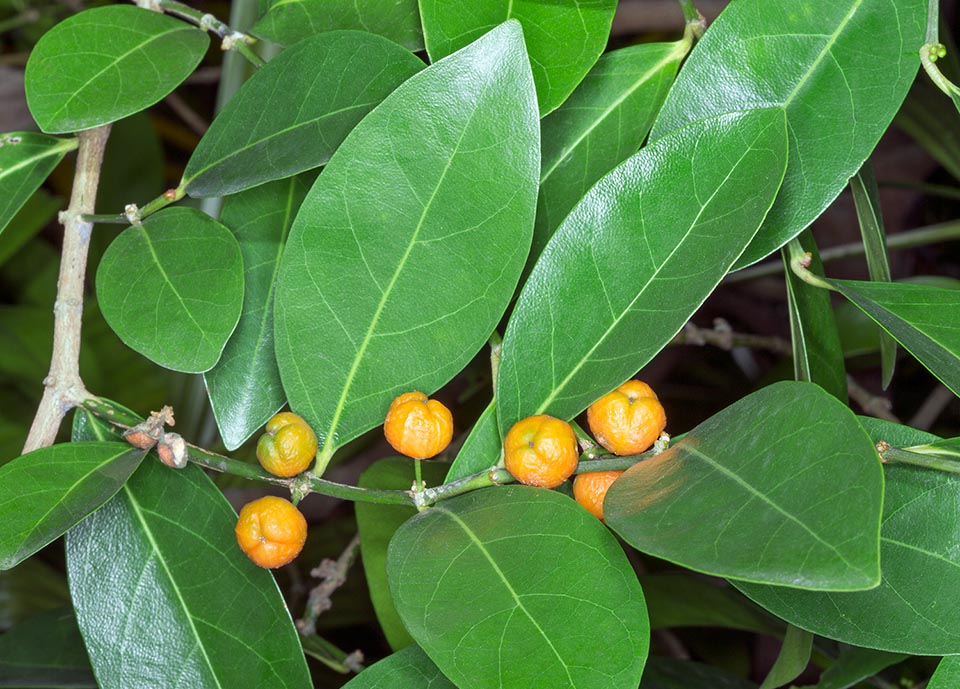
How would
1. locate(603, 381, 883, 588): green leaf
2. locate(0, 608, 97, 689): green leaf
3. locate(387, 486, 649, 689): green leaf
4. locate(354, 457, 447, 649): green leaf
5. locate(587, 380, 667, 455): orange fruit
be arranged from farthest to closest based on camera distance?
locate(0, 608, 97, 689): green leaf, locate(354, 457, 447, 649): green leaf, locate(587, 380, 667, 455): orange fruit, locate(387, 486, 649, 689): green leaf, locate(603, 381, 883, 588): green leaf

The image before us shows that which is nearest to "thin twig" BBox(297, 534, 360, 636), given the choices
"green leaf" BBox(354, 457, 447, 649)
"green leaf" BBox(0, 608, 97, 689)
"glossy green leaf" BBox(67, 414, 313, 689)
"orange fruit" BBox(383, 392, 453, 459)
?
"green leaf" BBox(354, 457, 447, 649)

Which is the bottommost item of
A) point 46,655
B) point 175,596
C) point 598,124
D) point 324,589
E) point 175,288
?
point 46,655

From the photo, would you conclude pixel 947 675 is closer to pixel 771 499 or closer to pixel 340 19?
pixel 771 499

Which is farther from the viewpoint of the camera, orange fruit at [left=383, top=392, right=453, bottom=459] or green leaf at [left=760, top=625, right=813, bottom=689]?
green leaf at [left=760, top=625, right=813, bottom=689]

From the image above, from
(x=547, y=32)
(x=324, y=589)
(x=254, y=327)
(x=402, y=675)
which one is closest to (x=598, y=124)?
(x=547, y=32)

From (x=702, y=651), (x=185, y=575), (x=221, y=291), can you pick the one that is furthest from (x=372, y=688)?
(x=702, y=651)

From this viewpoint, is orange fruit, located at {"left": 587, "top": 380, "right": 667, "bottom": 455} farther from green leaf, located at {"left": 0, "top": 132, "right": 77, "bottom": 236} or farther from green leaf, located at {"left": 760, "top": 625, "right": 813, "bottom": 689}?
green leaf, located at {"left": 0, "top": 132, "right": 77, "bottom": 236}
